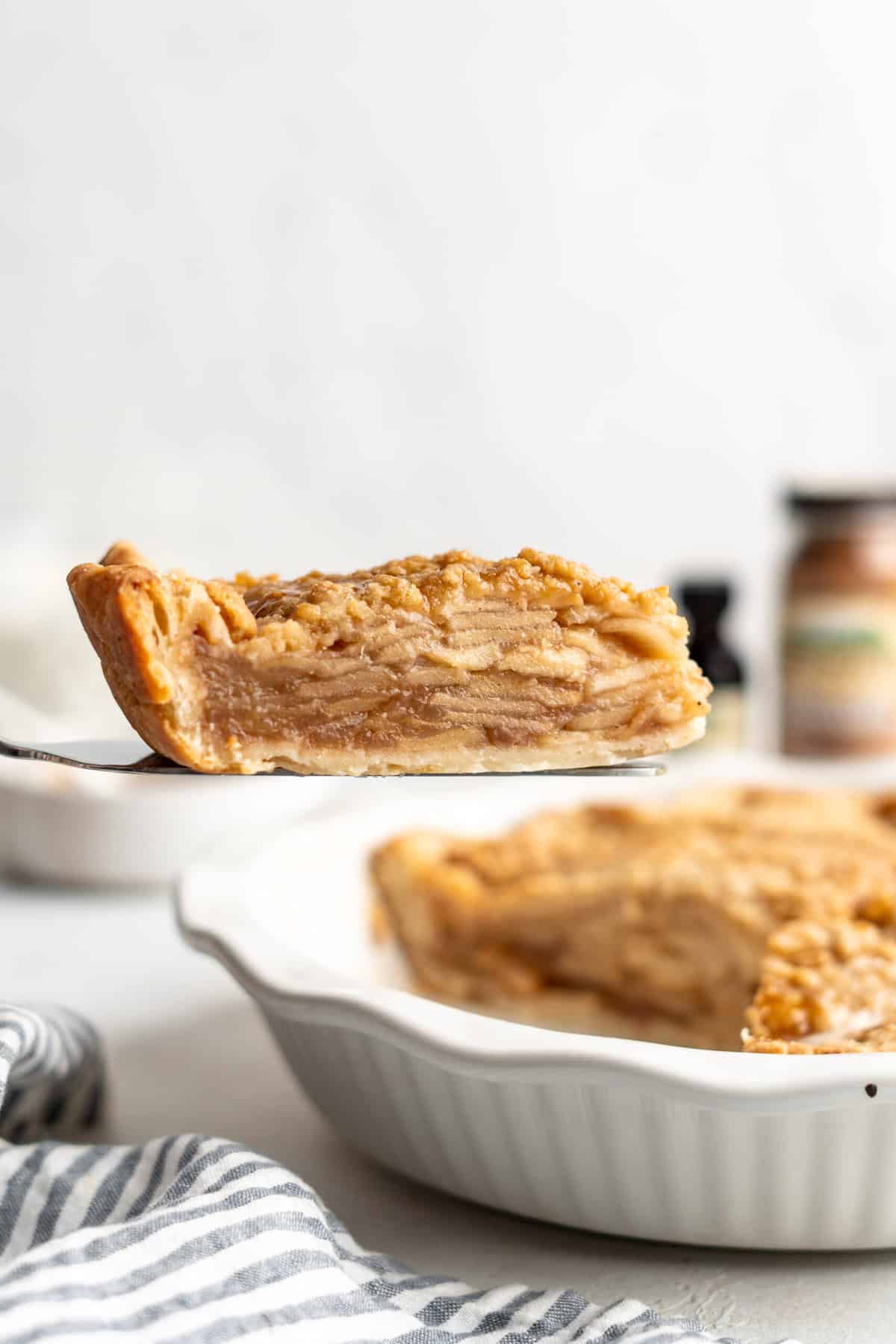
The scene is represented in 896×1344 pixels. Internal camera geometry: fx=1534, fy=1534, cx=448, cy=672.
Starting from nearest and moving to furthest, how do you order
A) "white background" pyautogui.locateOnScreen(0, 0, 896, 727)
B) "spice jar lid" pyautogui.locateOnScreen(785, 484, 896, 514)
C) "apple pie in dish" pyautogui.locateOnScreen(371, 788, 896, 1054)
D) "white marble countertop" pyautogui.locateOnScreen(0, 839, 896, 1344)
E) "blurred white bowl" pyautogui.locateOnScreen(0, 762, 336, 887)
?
"white marble countertop" pyautogui.locateOnScreen(0, 839, 896, 1344) < "apple pie in dish" pyautogui.locateOnScreen(371, 788, 896, 1054) < "blurred white bowl" pyautogui.locateOnScreen(0, 762, 336, 887) < "spice jar lid" pyautogui.locateOnScreen(785, 484, 896, 514) < "white background" pyautogui.locateOnScreen(0, 0, 896, 727)

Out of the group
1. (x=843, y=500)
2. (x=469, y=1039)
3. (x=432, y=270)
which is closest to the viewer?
(x=469, y=1039)

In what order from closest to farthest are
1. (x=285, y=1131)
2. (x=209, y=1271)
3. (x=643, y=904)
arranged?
(x=209, y=1271), (x=285, y=1131), (x=643, y=904)

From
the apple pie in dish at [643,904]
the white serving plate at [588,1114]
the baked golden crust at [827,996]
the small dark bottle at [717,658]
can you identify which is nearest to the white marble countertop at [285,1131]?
the white serving plate at [588,1114]

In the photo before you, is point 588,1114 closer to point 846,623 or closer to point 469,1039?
point 469,1039

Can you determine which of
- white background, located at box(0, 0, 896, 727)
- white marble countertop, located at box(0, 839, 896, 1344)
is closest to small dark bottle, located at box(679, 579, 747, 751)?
white marble countertop, located at box(0, 839, 896, 1344)

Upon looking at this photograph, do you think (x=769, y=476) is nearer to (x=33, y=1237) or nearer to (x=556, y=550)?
(x=556, y=550)

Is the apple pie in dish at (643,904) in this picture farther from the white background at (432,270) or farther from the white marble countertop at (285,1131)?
the white background at (432,270)

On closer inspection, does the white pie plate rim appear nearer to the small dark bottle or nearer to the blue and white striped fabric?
the blue and white striped fabric

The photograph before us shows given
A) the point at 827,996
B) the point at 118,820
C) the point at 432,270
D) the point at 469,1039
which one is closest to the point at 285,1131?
the point at 469,1039
